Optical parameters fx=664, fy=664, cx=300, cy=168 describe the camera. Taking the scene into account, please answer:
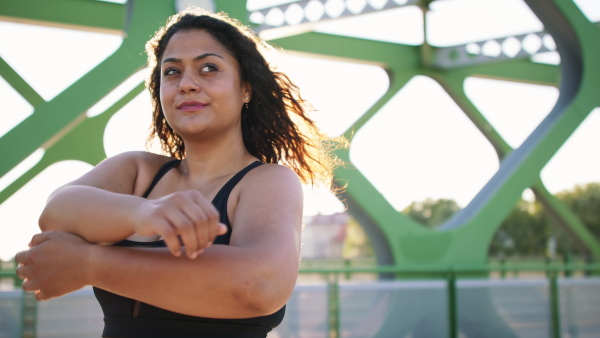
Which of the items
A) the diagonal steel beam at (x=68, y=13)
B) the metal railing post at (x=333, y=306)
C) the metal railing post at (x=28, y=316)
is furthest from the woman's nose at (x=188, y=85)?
the diagonal steel beam at (x=68, y=13)

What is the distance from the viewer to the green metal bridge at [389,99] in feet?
17.3

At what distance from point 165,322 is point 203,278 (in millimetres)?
248

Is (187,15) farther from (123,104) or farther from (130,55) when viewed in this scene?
(123,104)

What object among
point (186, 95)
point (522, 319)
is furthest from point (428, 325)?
point (186, 95)

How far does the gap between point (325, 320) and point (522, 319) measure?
185 cm

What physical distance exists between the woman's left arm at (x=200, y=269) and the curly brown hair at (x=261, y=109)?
42 centimetres

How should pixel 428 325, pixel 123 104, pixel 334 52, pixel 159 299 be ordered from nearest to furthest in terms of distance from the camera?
pixel 159 299, pixel 428 325, pixel 123 104, pixel 334 52

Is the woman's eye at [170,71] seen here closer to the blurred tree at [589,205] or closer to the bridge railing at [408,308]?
the bridge railing at [408,308]

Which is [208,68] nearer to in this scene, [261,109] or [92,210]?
[261,109]

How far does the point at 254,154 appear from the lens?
5.96 ft

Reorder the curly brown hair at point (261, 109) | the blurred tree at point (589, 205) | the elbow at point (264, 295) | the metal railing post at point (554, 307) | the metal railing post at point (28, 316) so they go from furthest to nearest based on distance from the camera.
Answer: the blurred tree at point (589, 205), the metal railing post at point (554, 307), the metal railing post at point (28, 316), the curly brown hair at point (261, 109), the elbow at point (264, 295)

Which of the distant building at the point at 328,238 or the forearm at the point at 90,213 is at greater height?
the distant building at the point at 328,238

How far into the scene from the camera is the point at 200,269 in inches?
50.3

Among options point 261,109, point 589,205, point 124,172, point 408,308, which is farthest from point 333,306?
point 589,205
